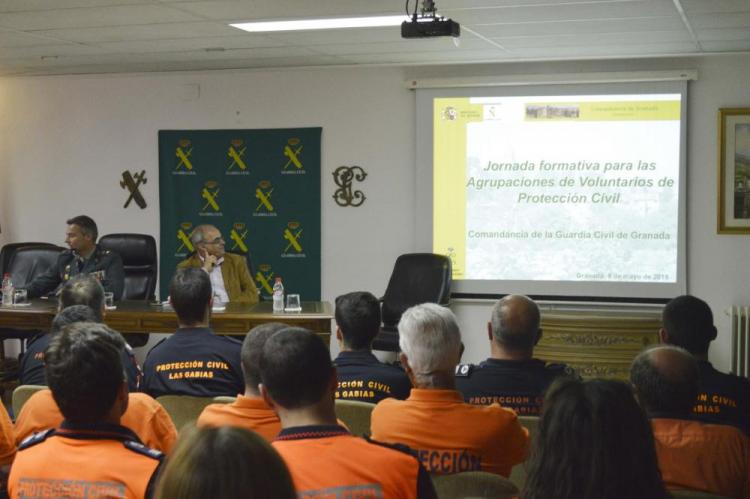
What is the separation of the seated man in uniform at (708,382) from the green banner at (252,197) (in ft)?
15.0

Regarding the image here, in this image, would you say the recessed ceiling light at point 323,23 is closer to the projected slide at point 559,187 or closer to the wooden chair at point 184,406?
the projected slide at point 559,187

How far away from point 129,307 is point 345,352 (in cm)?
309

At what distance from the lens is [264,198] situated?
8.02 metres

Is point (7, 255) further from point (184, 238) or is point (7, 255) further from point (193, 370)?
point (193, 370)

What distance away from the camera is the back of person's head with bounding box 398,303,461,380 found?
2816 millimetres

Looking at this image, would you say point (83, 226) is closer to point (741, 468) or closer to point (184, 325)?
point (184, 325)

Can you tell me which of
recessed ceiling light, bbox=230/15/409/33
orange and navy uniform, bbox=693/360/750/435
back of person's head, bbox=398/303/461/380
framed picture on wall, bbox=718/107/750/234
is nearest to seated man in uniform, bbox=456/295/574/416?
back of person's head, bbox=398/303/461/380

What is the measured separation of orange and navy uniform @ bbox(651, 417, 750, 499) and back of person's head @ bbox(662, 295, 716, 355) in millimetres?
1227

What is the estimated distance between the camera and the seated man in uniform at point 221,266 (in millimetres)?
6445

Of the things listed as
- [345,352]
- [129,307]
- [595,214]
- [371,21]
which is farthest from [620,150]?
[345,352]

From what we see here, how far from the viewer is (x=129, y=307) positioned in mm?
6160

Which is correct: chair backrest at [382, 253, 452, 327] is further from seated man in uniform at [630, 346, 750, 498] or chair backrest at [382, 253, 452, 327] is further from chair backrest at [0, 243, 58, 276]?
seated man in uniform at [630, 346, 750, 498]

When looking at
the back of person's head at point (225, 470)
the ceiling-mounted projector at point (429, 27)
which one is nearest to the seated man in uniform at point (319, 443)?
the back of person's head at point (225, 470)

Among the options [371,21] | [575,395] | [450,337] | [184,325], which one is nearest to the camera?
[575,395]
